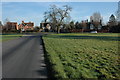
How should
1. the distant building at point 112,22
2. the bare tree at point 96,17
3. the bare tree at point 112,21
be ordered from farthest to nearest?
the bare tree at point 96,17, the distant building at point 112,22, the bare tree at point 112,21

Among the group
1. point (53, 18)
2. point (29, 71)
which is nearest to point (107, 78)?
point (29, 71)

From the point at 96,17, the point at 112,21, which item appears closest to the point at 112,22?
the point at 112,21

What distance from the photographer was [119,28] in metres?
59.5

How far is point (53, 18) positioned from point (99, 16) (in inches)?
1248

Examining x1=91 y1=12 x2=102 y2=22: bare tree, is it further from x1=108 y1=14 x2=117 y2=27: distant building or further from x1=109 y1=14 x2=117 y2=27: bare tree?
x1=109 y1=14 x2=117 y2=27: bare tree

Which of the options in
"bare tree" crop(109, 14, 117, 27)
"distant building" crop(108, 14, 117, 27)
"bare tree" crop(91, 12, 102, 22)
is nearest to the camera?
"bare tree" crop(109, 14, 117, 27)

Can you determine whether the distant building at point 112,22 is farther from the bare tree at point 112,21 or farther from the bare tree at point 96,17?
the bare tree at point 96,17

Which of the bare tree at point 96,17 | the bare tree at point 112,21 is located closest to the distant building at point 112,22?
the bare tree at point 112,21

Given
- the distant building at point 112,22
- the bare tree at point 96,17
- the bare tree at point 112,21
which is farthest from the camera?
the bare tree at point 96,17

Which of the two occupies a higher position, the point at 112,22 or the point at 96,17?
the point at 96,17

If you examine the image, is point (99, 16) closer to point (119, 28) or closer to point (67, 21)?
point (119, 28)

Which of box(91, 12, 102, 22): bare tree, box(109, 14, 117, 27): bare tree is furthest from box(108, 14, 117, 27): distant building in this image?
box(91, 12, 102, 22): bare tree

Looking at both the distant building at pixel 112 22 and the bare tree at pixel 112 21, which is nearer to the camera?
the bare tree at pixel 112 21

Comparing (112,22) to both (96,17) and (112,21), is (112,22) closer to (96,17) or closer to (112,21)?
(112,21)
